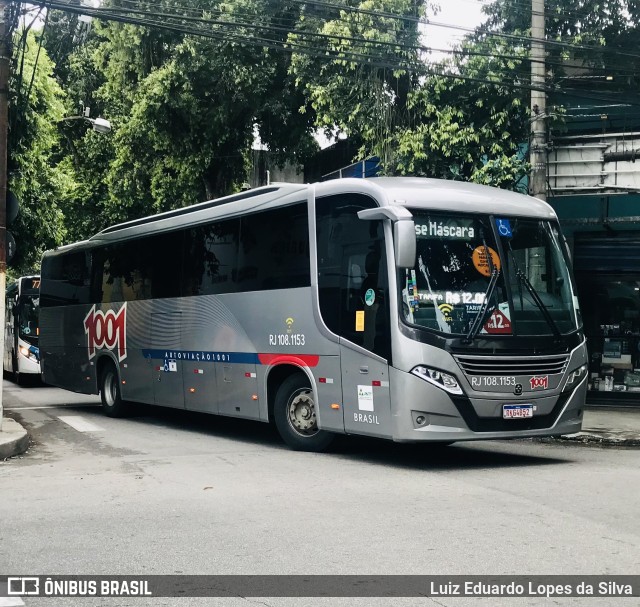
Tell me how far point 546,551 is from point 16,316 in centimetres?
2405

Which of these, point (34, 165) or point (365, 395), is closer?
point (365, 395)

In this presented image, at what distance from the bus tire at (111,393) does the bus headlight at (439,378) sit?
313 inches

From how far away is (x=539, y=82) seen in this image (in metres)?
16.5

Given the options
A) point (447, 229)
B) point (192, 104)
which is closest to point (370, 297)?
point (447, 229)

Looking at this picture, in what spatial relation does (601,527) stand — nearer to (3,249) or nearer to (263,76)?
(3,249)

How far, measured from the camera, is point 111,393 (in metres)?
17.2

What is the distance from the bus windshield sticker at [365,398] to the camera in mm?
10630

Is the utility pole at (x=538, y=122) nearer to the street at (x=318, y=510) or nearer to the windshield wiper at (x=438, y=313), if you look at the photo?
the street at (x=318, y=510)

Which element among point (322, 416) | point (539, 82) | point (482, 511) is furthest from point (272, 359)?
point (539, 82)

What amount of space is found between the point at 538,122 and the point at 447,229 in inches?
253

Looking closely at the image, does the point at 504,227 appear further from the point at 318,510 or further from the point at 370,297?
the point at 318,510

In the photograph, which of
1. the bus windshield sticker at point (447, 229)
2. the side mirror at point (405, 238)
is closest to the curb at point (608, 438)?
the bus windshield sticker at point (447, 229)

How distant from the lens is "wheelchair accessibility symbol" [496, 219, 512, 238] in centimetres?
1081

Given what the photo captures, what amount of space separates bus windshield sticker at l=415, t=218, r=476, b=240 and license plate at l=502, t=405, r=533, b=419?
1.92 m
